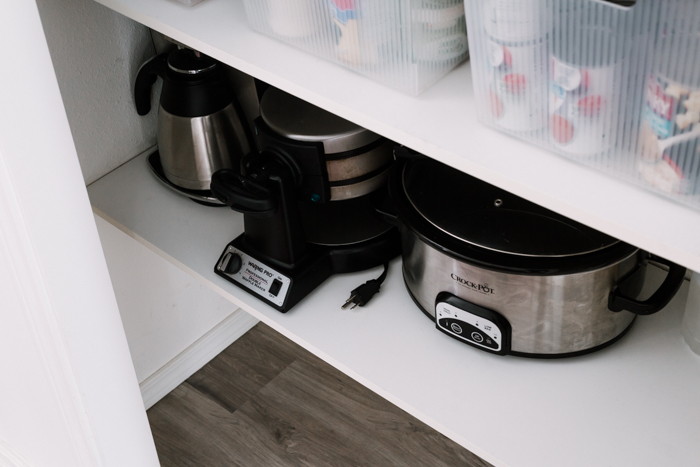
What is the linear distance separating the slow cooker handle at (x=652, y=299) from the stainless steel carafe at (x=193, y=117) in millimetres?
749

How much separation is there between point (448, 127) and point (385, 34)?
0.13 metres

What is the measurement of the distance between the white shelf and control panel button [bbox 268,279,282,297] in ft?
0.10

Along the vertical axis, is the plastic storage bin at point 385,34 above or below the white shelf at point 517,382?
above

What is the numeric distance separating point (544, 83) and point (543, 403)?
1.55 ft

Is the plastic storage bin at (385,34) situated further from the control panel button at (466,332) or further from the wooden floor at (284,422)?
the wooden floor at (284,422)

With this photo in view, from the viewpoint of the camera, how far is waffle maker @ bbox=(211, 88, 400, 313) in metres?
1.10

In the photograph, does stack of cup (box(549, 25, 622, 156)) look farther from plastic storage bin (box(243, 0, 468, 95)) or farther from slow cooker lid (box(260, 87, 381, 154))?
slow cooker lid (box(260, 87, 381, 154))

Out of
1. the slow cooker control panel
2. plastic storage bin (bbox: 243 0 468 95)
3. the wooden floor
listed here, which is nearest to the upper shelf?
plastic storage bin (bbox: 243 0 468 95)

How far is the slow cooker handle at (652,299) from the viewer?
939mm

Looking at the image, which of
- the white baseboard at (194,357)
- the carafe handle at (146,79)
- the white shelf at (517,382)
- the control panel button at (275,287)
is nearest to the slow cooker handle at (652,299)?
the white shelf at (517,382)

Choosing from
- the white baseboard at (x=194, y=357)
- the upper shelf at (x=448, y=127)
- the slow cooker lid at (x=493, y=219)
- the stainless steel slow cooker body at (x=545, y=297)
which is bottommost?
the white baseboard at (x=194, y=357)

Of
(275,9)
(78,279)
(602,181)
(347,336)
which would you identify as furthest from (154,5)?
(602,181)

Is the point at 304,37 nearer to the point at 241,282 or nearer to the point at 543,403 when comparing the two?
the point at 241,282

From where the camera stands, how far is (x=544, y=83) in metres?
0.70
